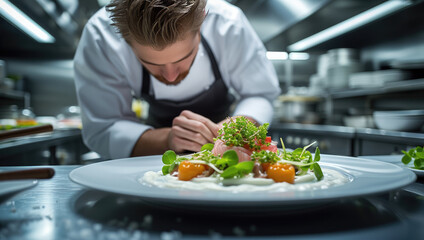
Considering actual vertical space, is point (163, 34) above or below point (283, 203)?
above

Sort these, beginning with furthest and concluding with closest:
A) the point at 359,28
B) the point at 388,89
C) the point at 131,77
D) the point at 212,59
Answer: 1. the point at 359,28
2. the point at 388,89
3. the point at 212,59
4. the point at 131,77

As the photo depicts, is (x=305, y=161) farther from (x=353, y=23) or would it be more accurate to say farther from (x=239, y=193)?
(x=353, y=23)

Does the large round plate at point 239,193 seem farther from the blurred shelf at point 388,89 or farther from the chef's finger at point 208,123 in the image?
the blurred shelf at point 388,89

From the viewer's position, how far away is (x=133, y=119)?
192 cm

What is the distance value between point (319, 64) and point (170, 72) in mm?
3209

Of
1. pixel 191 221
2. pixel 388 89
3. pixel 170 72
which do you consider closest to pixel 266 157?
pixel 191 221

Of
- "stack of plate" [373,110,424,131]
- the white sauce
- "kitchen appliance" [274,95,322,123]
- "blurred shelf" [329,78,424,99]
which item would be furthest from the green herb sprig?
"kitchen appliance" [274,95,322,123]

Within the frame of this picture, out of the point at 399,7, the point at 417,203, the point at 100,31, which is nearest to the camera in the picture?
the point at 417,203

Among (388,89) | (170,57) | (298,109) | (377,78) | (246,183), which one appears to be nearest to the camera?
(246,183)

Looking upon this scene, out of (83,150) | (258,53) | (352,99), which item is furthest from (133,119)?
(352,99)

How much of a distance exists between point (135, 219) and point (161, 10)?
33.6 inches

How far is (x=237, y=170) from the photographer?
66cm

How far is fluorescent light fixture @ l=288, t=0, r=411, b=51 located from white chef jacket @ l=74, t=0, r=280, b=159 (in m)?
1.52

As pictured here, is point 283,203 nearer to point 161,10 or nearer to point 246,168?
point 246,168
